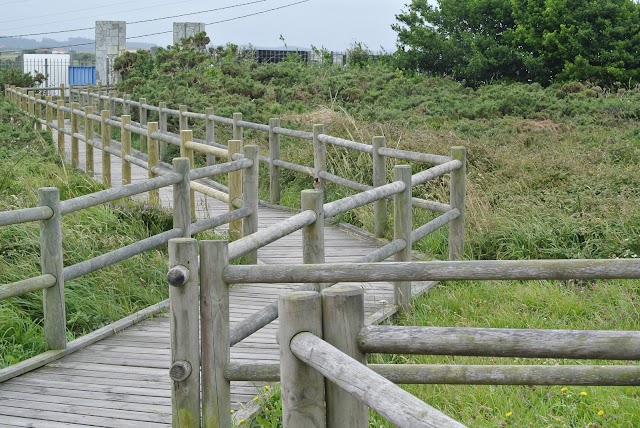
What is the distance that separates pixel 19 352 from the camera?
259 inches

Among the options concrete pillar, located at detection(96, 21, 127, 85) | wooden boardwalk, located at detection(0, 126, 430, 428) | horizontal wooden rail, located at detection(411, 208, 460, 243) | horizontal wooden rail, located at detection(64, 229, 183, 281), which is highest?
concrete pillar, located at detection(96, 21, 127, 85)

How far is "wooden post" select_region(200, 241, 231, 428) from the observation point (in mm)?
4461

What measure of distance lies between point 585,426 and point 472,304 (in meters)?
2.78

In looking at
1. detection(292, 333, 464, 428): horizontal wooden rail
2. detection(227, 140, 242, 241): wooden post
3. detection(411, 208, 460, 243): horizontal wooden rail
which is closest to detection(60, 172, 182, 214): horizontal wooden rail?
detection(227, 140, 242, 241): wooden post

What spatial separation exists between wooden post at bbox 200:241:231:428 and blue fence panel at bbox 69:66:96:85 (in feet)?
143

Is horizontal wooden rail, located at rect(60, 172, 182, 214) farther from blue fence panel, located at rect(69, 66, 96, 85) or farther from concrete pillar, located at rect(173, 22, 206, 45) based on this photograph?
blue fence panel, located at rect(69, 66, 96, 85)

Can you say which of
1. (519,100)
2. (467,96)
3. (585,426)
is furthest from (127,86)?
(585,426)

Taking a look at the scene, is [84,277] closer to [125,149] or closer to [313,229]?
[313,229]

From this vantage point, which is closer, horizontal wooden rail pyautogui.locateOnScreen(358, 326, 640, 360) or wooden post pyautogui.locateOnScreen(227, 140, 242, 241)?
horizontal wooden rail pyautogui.locateOnScreen(358, 326, 640, 360)

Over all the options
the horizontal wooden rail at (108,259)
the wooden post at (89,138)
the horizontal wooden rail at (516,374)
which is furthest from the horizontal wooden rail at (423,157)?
the wooden post at (89,138)

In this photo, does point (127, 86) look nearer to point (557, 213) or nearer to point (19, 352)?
point (557, 213)

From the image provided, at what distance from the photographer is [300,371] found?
11.0 feet

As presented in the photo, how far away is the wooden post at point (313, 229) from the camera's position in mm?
6238

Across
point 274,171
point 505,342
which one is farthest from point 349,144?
point 505,342
